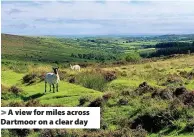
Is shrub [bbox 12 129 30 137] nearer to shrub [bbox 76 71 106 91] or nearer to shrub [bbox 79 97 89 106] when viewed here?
shrub [bbox 79 97 89 106]

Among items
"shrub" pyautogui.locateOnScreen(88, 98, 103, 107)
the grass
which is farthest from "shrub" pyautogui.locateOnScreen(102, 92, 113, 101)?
the grass

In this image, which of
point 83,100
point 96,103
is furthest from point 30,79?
point 96,103

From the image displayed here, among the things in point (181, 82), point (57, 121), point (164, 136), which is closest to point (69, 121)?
point (57, 121)

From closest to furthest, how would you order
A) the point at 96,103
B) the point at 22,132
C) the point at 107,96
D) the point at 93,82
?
the point at 22,132
the point at 96,103
the point at 107,96
the point at 93,82

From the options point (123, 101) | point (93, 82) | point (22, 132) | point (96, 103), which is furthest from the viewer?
point (93, 82)

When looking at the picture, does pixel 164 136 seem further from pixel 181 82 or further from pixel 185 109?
pixel 181 82

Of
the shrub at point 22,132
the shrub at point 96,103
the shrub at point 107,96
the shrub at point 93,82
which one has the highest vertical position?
the shrub at point 107,96

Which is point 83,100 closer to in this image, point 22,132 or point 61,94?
point 61,94

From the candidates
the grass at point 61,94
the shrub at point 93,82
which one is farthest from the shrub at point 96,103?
the shrub at point 93,82

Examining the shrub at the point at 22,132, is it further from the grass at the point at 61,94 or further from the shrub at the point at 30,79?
→ the shrub at the point at 30,79

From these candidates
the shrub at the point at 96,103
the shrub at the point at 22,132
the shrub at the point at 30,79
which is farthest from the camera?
the shrub at the point at 30,79

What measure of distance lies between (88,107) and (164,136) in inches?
230

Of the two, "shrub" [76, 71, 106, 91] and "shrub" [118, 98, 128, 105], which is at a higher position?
"shrub" [118, 98, 128, 105]

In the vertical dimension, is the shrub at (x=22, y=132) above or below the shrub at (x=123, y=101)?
below
